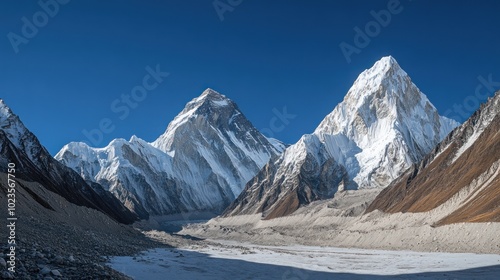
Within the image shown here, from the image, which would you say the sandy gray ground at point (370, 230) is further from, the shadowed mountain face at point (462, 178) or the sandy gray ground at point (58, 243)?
the sandy gray ground at point (58, 243)

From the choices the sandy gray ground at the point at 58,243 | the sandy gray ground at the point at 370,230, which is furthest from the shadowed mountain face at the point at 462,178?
the sandy gray ground at the point at 58,243

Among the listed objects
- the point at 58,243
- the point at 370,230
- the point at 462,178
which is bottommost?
the point at 370,230

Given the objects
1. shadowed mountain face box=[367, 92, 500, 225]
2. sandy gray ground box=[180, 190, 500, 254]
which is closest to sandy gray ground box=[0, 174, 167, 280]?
sandy gray ground box=[180, 190, 500, 254]

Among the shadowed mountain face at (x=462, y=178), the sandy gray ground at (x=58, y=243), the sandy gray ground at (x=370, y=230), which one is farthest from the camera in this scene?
the shadowed mountain face at (x=462, y=178)

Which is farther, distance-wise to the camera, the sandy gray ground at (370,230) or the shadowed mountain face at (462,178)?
the shadowed mountain face at (462,178)

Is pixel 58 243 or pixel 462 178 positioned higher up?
pixel 462 178

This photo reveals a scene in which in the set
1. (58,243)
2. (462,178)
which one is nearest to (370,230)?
(462,178)

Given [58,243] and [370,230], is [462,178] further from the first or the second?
[58,243]

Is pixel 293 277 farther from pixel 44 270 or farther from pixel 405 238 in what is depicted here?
pixel 405 238
